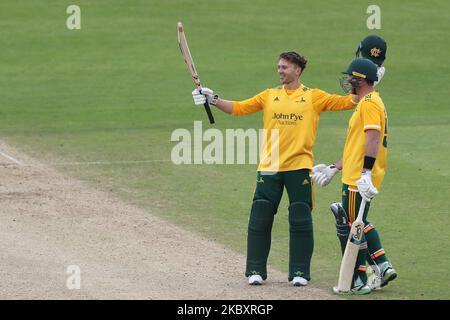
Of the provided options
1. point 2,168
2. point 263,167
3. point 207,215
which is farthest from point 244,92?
point 263,167

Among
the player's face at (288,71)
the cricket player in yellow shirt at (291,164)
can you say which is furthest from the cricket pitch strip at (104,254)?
the player's face at (288,71)

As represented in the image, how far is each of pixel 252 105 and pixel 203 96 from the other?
49cm

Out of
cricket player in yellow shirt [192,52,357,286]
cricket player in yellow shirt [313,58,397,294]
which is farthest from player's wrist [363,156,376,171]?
cricket player in yellow shirt [192,52,357,286]

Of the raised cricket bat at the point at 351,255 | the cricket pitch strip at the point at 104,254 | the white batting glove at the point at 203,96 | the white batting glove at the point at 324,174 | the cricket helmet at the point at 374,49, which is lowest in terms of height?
the cricket pitch strip at the point at 104,254

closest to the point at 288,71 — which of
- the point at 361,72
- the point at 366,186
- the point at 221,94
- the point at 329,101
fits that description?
the point at 329,101

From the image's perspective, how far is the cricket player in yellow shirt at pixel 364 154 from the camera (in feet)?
33.8

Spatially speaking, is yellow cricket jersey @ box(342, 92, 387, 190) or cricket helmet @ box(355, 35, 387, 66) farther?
cricket helmet @ box(355, 35, 387, 66)

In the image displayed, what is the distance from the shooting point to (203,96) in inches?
438

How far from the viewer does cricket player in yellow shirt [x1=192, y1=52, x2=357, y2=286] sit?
423 inches

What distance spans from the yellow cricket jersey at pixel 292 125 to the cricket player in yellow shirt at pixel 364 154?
11.5 inches

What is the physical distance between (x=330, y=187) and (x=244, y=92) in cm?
808

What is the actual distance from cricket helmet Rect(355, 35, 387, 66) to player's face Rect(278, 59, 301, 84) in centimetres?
72

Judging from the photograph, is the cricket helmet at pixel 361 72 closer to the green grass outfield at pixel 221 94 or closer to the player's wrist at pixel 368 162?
the player's wrist at pixel 368 162

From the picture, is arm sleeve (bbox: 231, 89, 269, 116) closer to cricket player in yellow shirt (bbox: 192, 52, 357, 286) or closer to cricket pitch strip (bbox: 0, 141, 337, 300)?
cricket player in yellow shirt (bbox: 192, 52, 357, 286)
